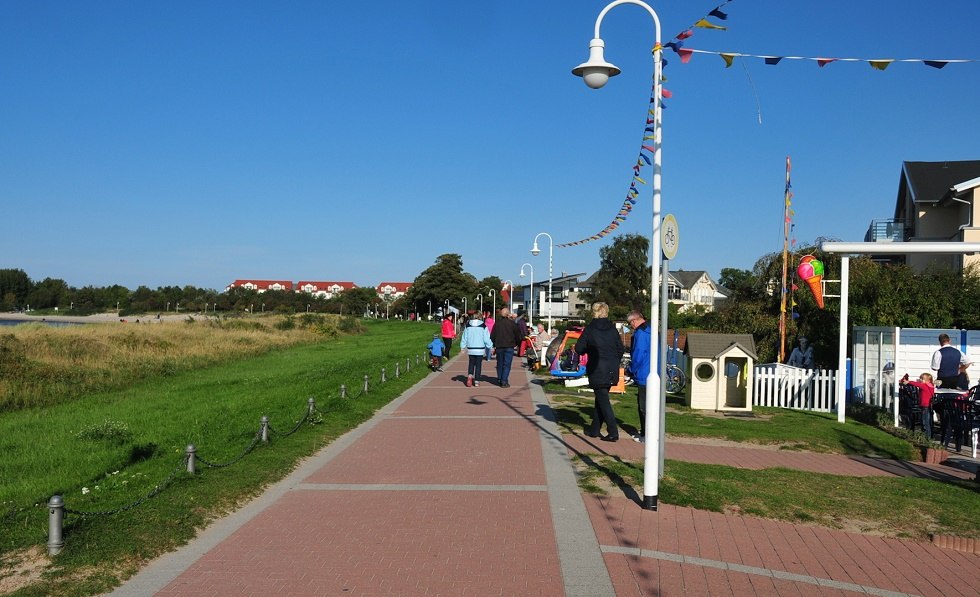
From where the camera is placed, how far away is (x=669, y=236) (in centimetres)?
744

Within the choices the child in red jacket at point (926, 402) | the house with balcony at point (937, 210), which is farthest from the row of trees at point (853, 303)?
the child in red jacket at point (926, 402)

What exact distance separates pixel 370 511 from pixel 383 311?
13392 cm

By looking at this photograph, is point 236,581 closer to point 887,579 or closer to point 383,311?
point 887,579

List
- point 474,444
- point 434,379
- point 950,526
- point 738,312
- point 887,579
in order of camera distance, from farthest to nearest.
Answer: point 738,312 → point 434,379 → point 474,444 → point 950,526 → point 887,579

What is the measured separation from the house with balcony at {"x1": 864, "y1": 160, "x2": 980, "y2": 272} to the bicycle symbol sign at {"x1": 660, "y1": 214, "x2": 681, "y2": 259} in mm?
20245

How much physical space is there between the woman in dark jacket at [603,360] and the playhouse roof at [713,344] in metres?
4.44

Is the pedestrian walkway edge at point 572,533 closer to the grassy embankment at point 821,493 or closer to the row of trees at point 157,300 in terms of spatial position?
the grassy embankment at point 821,493

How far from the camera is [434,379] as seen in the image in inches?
832

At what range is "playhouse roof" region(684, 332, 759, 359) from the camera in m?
14.9

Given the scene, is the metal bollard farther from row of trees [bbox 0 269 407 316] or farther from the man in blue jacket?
row of trees [bbox 0 269 407 316]

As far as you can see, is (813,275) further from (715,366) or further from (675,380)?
(675,380)

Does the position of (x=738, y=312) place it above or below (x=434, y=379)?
above

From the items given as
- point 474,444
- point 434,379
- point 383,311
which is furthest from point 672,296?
point 474,444

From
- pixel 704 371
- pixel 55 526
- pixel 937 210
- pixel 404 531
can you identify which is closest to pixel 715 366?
pixel 704 371
